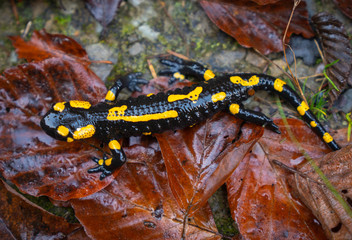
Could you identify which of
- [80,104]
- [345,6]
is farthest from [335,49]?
[80,104]

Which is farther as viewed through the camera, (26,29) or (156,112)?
(26,29)

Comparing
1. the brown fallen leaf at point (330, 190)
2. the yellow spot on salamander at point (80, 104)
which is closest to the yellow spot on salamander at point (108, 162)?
the yellow spot on salamander at point (80, 104)

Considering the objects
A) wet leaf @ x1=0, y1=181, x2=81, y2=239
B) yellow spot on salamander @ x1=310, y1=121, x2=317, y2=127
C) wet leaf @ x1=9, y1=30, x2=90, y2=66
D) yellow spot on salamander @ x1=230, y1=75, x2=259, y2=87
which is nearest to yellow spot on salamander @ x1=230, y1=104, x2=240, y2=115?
yellow spot on salamander @ x1=230, y1=75, x2=259, y2=87

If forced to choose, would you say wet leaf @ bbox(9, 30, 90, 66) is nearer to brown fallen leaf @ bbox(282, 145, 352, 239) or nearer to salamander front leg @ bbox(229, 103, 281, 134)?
salamander front leg @ bbox(229, 103, 281, 134)

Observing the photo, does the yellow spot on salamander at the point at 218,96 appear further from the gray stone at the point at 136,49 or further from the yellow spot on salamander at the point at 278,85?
the gray stone at the point at 136,49

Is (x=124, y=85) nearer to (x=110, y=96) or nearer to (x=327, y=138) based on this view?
(x=110, y=96)
